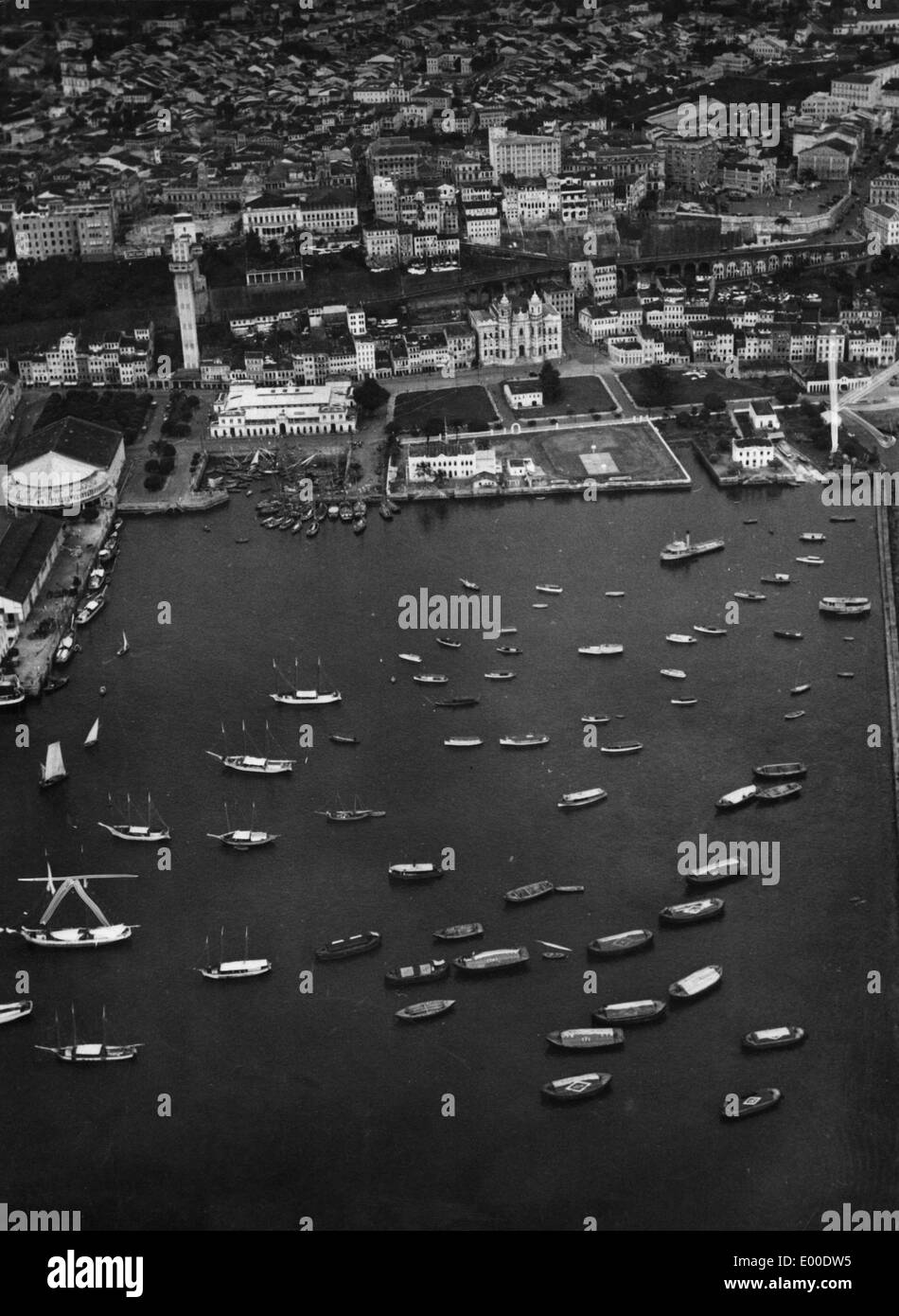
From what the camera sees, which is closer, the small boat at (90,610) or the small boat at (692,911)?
the small boat at (692,911)

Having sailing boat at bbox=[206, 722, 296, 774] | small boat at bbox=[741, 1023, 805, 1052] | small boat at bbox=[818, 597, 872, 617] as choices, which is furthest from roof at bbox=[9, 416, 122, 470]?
small boat at bbox=[741, 1023, 805, 1052]

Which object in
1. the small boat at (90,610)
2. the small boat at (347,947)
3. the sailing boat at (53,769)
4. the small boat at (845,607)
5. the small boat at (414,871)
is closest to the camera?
the small boat at (347,947)

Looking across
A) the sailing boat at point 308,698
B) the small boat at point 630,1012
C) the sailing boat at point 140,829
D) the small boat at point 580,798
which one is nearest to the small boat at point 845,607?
the small boat at point 580,798

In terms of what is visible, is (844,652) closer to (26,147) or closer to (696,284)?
(696,284)

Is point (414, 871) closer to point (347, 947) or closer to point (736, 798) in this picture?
point (347, 947)

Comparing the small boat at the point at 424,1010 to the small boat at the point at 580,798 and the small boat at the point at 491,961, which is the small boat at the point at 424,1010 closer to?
the small boat at the point at 491,961

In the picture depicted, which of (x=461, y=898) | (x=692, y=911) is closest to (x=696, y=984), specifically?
(x=692, y=911)

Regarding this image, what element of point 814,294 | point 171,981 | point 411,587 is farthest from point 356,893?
point 814,294
